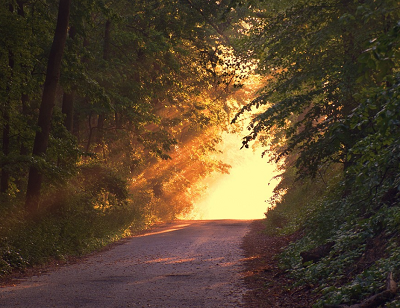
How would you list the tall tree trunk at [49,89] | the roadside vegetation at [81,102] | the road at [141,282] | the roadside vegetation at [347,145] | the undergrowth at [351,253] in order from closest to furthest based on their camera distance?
the roadside vegetation at [347,145], the undergrowth at [351,253], the road at [141,282], the roadside vegetation at [81,102], the tall tree trunk at [49,89]

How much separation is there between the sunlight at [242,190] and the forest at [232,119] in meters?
93.2

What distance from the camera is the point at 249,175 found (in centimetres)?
15025

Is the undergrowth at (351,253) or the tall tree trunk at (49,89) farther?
the tall tree trunk at (49,89)

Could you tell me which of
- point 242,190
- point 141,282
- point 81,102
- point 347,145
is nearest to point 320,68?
point 347,145

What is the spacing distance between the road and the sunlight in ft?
335

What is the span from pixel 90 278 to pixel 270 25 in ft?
27.6

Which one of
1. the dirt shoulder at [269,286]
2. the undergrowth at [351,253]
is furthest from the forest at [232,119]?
the dirt shoulder at [269,286]

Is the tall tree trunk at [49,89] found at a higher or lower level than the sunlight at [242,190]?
lower

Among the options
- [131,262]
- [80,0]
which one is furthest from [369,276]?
[80,0]

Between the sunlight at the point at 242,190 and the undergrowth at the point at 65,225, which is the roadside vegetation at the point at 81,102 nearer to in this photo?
the undergrowth at the point at 65,225

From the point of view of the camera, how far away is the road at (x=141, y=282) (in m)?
8.09

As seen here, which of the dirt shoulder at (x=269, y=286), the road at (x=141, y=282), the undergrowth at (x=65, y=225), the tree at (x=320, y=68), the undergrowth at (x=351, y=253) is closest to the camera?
the undergrowth at (x=351, y=253)

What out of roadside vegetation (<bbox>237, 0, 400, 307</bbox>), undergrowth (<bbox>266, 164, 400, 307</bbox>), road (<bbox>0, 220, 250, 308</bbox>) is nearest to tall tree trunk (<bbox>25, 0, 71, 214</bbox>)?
road (<bbox>0, 220, 250, 308</bbox>)

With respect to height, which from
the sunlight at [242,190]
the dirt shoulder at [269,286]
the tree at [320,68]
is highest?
the sunlight at [242,190]
